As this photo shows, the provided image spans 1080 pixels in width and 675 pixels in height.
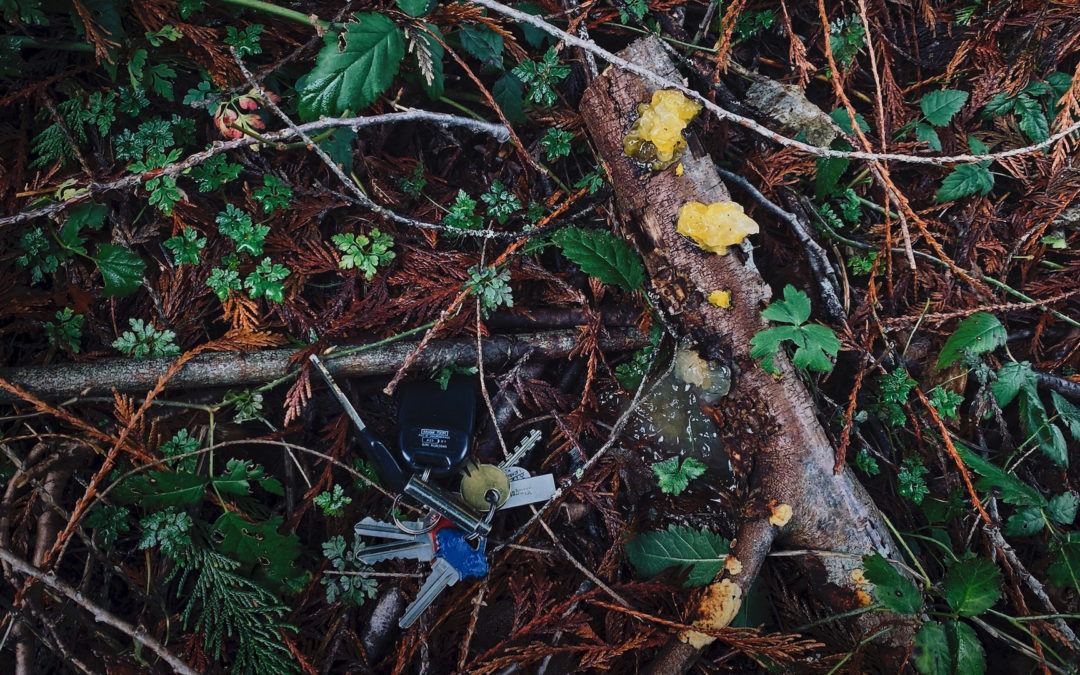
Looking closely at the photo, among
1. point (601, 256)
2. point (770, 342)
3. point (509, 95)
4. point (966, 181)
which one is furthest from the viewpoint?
point (966, 181)

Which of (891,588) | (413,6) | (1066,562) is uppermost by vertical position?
(413,6)

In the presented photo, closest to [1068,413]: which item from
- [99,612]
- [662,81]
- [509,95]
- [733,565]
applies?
[733,565]

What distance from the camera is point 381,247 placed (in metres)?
2.49

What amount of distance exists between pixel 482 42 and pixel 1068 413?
9.78ft

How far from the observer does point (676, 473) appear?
2451 mm

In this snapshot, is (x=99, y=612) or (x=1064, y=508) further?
(x=1064, y=508)

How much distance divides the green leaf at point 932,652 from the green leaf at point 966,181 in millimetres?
1816

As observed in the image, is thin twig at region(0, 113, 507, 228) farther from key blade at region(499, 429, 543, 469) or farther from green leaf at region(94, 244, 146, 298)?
key blade at region(499, 429, 543, 469)

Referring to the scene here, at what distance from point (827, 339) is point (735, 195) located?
799 mm

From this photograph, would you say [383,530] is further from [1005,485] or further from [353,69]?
[1005,485]

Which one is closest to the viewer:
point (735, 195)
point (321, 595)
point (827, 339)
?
point (827, 339)

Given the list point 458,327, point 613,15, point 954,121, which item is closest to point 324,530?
point 458,327

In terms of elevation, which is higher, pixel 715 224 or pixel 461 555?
pixel 715 224

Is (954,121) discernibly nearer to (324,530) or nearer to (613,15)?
(613,15)
